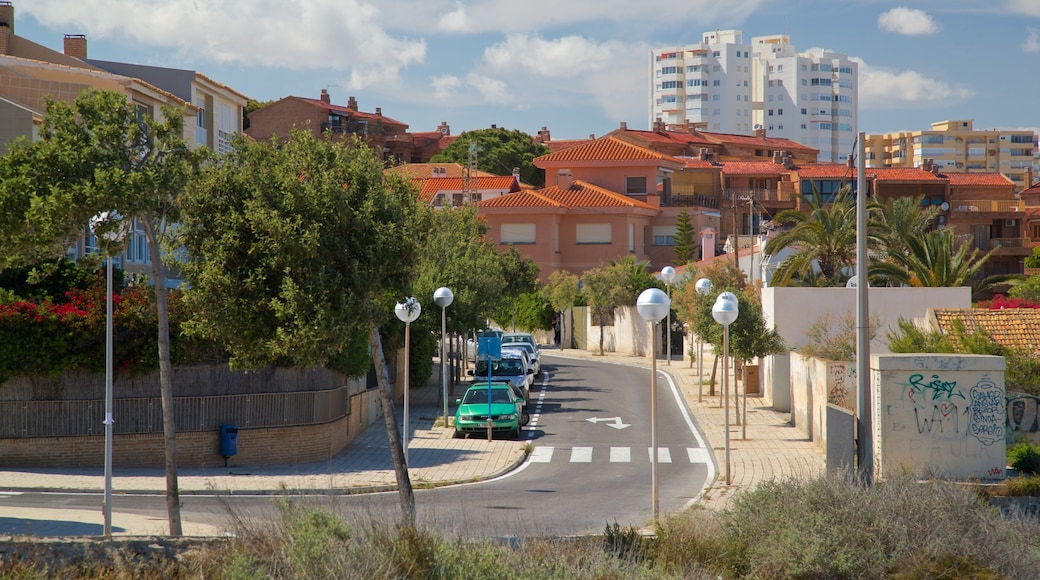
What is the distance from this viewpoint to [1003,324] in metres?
22.9

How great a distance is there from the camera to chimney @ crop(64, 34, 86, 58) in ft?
142

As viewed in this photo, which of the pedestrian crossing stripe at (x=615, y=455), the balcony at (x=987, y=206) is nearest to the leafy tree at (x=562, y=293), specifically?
the pedestrian crossing stripe at (x=615, y=455)

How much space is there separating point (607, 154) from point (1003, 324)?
189 ft

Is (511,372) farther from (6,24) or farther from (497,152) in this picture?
(497,152)

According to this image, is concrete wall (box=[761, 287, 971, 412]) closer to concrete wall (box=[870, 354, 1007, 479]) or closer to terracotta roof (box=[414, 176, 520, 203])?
concrete wall (box=[870, 354, 1007, 479])

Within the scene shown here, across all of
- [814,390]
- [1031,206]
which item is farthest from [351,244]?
[1031,206]

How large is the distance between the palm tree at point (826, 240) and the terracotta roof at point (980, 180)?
5926cm

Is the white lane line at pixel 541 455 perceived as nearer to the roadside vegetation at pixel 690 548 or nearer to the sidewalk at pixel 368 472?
the sidewalk at pixel 368 472

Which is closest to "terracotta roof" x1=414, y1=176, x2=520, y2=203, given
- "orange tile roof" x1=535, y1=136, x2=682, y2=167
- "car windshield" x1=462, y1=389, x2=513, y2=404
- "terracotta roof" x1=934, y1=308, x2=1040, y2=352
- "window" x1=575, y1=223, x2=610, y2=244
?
"orange tile roof" x1=535, y1=136, x2=682, y2=167

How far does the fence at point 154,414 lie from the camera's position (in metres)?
21.2

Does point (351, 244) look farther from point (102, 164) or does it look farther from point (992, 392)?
point (992, 392)

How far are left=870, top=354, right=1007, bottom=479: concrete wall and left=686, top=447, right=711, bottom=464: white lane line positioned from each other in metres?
6.11

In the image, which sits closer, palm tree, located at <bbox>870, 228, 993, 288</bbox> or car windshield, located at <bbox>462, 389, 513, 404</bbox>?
car windshield, located at <bbox>462, 389, 513, 404</bbox>

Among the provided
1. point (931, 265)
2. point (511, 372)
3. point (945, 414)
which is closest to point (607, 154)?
point (511, 372)
